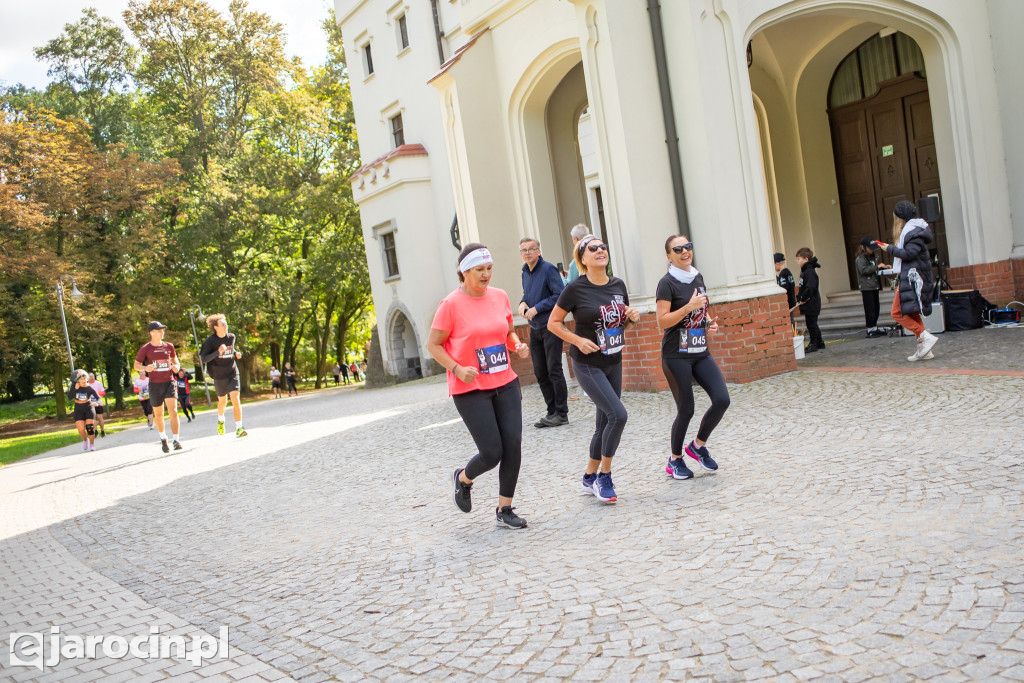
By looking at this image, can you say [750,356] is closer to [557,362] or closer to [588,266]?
[557,362]

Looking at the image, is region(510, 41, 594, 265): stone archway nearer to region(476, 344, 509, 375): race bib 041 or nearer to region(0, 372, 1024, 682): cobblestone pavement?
region(0, 372, 1024, 682): cobblestone pavement

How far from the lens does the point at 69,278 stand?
29.0 metres

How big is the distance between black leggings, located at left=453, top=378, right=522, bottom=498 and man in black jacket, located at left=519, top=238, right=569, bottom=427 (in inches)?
149

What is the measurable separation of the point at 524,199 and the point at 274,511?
8950 millimetres

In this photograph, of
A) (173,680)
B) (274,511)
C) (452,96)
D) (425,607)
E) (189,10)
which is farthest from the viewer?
(189,10)

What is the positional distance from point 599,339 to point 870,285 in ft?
29.8

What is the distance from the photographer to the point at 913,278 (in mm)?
10359

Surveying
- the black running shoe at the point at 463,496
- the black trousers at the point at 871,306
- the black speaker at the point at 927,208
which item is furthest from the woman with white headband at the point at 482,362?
the black trousers at the point at 871,306

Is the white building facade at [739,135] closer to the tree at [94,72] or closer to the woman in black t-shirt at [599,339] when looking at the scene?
the woman in black t-shirt at [599,339]

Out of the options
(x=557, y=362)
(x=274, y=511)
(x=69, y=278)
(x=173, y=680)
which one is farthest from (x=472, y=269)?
(x=69, y=278)

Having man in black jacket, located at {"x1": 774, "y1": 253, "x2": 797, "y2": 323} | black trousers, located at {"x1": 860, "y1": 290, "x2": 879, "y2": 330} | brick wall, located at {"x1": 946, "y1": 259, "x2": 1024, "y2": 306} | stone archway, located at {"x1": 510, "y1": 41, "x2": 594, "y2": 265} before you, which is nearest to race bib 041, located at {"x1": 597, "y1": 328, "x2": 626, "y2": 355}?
man in black jacket, located at {"x1": 774, "y1": 253, "x2": 797, "y2": 323}

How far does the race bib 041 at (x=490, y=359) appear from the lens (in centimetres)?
541

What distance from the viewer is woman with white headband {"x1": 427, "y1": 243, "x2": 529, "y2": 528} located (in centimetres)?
539

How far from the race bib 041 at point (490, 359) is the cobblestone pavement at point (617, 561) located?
107 cm
